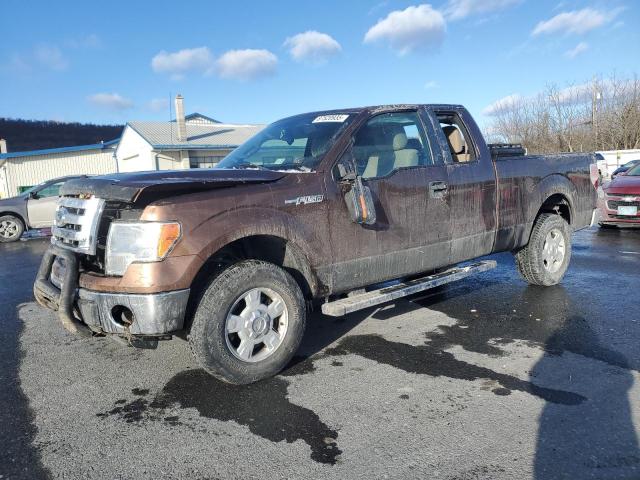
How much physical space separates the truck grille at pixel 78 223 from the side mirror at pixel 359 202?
5.82 ft

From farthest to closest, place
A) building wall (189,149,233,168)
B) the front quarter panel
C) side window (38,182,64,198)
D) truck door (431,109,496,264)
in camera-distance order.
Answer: building wall (189,149,233,168), side window (38,182,64,198), the front quarter panel, truck door (431,109,496,264)

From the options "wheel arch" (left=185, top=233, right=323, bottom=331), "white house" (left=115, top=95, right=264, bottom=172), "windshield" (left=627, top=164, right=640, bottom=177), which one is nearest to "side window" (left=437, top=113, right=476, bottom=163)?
"wheel arch" (left=185, top=233, right=323, bottom=331)

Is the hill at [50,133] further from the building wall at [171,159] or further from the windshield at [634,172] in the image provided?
the windshield at [634,172]

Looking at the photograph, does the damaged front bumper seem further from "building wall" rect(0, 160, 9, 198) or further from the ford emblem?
"building wall" rect(0, 160, 9, 198)

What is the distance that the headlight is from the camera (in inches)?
122

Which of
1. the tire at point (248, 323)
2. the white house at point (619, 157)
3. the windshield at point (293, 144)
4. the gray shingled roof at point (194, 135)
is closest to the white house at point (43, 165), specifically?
the gray shingled roof at point (194, 135)

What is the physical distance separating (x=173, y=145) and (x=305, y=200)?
25343mm

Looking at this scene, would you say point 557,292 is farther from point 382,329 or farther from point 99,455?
point 99,455

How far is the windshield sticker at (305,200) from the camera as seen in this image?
3660 mm

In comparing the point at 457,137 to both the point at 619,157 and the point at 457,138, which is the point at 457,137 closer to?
the point at 457,138

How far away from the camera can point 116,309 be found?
10.5 feet

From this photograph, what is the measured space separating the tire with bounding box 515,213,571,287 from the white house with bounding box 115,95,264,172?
A: 23.1 m

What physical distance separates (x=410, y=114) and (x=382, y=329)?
2.05m

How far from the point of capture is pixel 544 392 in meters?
3.31
